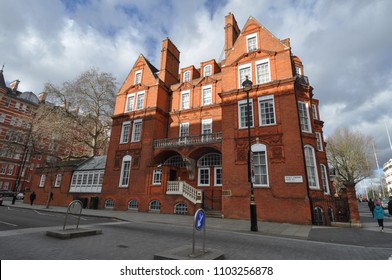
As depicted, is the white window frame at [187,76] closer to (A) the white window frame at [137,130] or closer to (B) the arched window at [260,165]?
(A) the white window frame at [137,130]

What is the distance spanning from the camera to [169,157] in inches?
901

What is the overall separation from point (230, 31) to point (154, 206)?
2043 centimetres

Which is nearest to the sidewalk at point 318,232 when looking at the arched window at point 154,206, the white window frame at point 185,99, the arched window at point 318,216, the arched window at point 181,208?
the arched window at point 318,216

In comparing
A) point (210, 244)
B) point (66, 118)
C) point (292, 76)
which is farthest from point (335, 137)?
point (66, 118)

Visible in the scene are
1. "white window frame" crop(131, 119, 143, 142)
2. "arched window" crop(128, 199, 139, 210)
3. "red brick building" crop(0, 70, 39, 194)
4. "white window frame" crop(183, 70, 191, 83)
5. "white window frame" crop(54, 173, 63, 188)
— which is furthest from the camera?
"red brick building" crop(0, 70, 39, 194)

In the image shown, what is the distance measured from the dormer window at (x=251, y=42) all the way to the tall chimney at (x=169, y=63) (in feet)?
36.0

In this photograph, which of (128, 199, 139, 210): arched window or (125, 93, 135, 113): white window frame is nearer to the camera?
(128, 199, 139, 210): arched window

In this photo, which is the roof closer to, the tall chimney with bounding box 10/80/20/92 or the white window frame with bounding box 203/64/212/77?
the white window frame with bounding box 203/64/212/77

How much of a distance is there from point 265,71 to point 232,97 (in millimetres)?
3642

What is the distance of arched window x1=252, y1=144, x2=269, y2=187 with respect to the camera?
51.8ft

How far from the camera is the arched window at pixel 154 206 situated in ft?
64.1

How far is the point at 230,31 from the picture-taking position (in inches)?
914

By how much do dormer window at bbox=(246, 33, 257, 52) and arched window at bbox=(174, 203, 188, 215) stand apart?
51.6 feet

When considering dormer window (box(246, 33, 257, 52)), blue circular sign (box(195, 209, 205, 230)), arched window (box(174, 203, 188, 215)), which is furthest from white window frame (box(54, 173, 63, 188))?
blue circular sign (box(195, 209, 205, 230))
